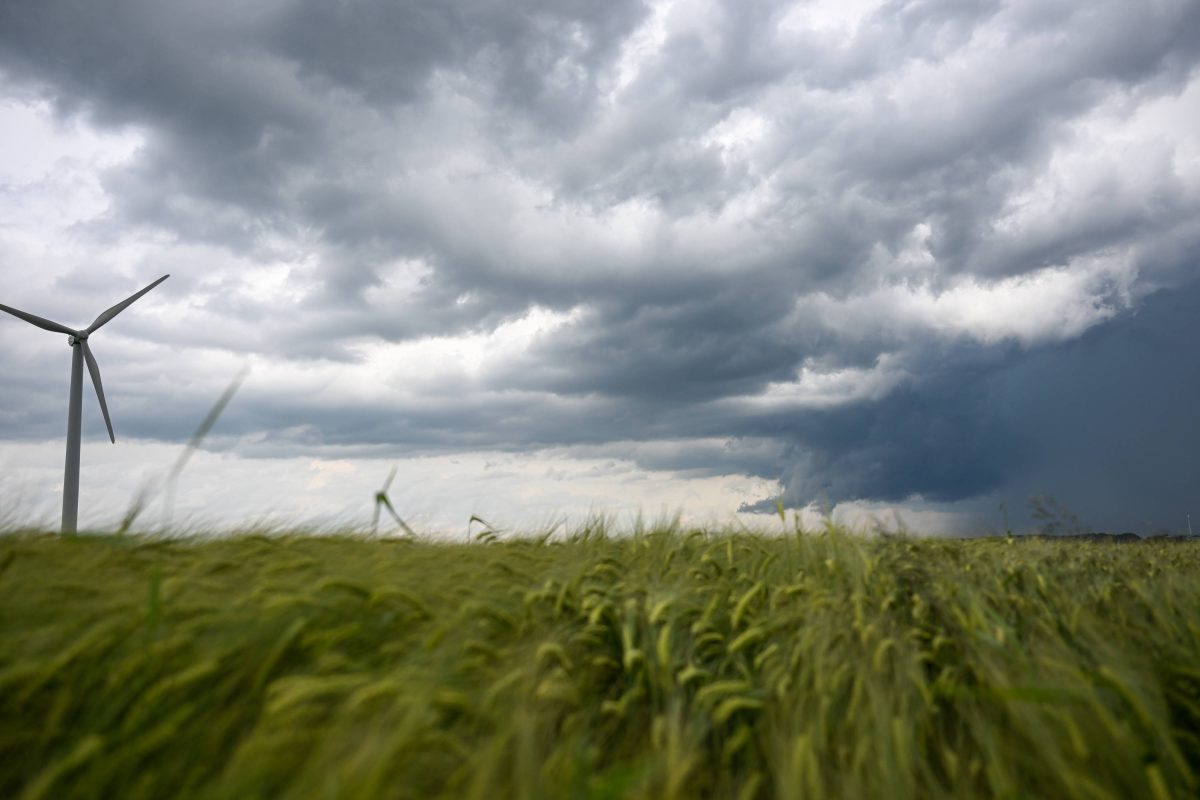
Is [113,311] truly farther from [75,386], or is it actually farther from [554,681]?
[554,681]

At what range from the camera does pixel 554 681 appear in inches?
173

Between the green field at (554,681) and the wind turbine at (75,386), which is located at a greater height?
the wind turbine at (75,386)

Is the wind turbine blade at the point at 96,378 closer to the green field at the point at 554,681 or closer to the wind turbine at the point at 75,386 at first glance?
the wind turbine at the point at 75,386

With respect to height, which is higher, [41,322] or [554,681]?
[41,322]

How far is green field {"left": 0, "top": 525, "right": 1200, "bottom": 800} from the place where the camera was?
10.8ft

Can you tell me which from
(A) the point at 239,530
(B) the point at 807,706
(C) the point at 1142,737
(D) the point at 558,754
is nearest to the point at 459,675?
(D) the point at 558,754

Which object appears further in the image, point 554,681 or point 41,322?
point 41,322

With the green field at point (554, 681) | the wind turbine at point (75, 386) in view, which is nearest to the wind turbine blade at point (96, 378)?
the wind turbine at point (75, 386)

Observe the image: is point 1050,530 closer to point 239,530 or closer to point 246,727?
point 239,530

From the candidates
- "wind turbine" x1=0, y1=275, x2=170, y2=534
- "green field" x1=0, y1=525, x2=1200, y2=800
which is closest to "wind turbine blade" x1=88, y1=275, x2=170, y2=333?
"wind turbine" x1=0, y1=275, x2=170, y2=534

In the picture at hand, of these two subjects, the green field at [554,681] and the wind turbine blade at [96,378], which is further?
the wind turbine blade at [96,378]

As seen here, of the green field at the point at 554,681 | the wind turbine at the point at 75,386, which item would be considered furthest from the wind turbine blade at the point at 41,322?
the green field at the point at 554,681

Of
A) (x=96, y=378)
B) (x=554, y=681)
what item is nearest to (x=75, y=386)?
(x=96, y=378)

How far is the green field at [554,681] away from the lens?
328 cm
